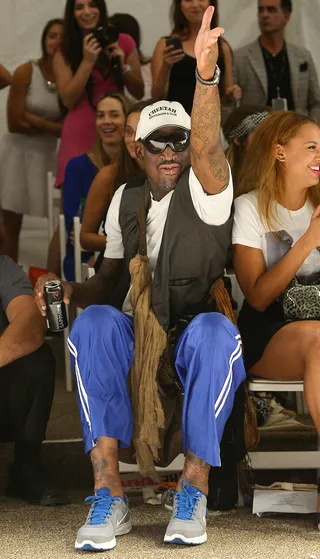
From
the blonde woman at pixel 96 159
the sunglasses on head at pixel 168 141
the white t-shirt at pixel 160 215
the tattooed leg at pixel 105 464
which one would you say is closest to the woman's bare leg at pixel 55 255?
the blonde woman at pixel 96 159

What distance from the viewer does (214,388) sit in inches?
125

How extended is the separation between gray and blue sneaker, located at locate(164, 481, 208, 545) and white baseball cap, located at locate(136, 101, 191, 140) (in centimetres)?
112

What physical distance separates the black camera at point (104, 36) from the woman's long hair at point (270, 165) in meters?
1.74

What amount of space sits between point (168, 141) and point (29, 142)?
8.12 feet

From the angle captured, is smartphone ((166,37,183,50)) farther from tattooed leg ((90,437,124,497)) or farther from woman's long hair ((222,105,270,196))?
tattooed leg ((90,437,124,497))

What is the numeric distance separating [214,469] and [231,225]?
2.57 ft

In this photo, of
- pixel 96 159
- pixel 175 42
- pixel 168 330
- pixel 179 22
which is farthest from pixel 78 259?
pixel 168 330

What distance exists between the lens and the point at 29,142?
5836mm

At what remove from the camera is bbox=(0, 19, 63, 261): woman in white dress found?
5.63m

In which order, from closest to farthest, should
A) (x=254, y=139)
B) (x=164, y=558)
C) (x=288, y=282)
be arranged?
(x=164, y=558), (x=288, y=282), (x=254, y=139)

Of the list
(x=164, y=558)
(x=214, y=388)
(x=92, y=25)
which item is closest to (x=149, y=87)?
(x=92, y=25)

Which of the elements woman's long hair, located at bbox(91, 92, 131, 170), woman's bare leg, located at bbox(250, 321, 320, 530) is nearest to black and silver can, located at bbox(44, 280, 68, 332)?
woman's bare leg, located at bbox(250, 321, 320, 530)

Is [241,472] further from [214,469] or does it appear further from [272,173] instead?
[272,173]

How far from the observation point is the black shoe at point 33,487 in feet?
11.9
